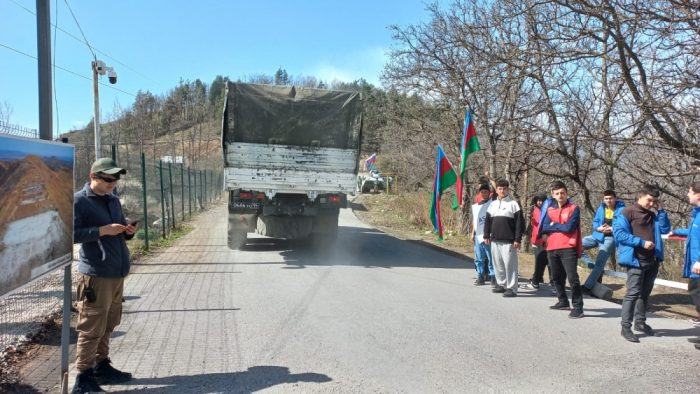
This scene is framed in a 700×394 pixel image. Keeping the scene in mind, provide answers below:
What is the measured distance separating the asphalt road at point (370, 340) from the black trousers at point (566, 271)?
267mm

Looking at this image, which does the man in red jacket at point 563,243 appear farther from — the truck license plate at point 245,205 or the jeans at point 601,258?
the truck license plate at point 245,205

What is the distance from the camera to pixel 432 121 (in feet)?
56.6

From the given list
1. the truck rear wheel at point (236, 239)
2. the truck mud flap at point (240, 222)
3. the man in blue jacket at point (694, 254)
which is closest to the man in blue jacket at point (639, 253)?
the man in blue jacket at point (694, 254)

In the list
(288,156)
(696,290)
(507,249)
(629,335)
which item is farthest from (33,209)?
(288,156)

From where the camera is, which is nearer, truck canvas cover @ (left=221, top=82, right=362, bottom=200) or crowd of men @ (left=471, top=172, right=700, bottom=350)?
crowd of men @ (left=471, top=172, right=700, bottom=350)

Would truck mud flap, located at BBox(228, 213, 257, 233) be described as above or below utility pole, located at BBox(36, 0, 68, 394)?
below

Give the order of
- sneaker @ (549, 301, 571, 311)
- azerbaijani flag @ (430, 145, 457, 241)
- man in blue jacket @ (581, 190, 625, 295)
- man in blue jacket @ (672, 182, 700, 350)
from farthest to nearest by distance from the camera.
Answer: azerbaijani flag @ (430, 145, 457, 241), man in blue jacket @ (581, 190, 625, 295), sneaker @ (549, 301, 571, 311), man in blue jacket @ (672, 182, 700, 350)

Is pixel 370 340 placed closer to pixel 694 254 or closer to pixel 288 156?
pixel 694 254

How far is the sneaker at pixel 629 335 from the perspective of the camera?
5285 millimetres

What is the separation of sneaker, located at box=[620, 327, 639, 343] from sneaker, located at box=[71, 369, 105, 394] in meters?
5.18

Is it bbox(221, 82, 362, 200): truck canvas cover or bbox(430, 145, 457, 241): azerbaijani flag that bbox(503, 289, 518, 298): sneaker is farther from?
bbox(221, 82, 362, 200): truck canvas cover

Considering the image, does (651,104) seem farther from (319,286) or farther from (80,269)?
(80,269)

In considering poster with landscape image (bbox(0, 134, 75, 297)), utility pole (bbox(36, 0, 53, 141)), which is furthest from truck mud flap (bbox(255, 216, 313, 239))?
utility pole (bbox(36, 0, 53, 141))

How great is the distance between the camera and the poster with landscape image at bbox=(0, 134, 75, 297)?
290cm
